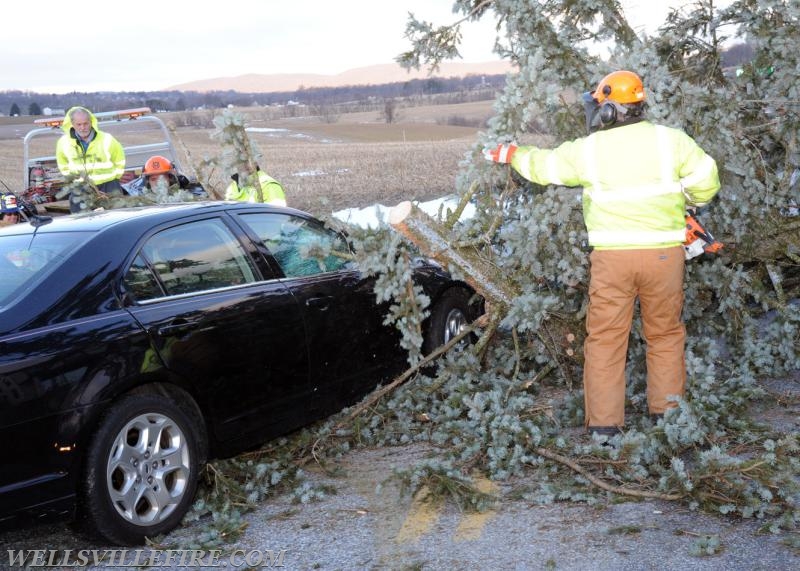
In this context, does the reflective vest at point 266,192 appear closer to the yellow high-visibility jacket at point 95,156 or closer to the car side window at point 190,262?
the car side window at point 190,262

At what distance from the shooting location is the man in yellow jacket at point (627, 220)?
16.8 ft

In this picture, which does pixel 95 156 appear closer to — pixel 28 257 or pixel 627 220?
pixel 28 257

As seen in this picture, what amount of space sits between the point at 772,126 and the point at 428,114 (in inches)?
2621

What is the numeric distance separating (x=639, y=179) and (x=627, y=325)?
0.87m

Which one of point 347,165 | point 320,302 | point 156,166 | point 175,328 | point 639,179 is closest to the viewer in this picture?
point 175,328

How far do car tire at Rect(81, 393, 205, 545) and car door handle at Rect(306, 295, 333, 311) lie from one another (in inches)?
43.9

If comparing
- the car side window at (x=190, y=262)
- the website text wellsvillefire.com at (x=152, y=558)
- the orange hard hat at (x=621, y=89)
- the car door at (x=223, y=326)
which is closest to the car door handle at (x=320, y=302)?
the car door at (x=223, y=326)

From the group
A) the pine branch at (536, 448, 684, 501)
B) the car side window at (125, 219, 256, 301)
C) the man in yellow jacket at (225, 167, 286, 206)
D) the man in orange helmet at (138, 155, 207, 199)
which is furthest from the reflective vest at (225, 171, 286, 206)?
the pine branch at (536, 448, 684, 501)

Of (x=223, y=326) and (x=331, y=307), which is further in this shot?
(x=331, y=307)

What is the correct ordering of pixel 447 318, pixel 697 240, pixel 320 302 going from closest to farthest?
pixel 697 240
pixel 320 302
pixel 447 318

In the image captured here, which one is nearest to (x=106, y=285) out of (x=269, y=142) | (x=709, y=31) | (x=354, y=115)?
(x=709, y=31)

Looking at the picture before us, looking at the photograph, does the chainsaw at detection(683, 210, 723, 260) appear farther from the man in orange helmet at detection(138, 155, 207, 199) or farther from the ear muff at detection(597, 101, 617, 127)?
the man in orange helmet at detection(138, 155, 207, 199)

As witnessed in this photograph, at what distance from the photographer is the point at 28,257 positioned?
15.0 feet

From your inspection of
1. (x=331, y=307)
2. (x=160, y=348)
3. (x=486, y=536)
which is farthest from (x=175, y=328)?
(x=486, y=536)
